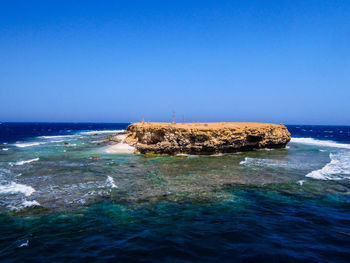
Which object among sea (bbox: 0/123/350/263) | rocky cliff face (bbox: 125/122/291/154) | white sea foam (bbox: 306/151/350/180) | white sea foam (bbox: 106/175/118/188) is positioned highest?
rocky cliff face (bbox: 125/122/291/154)

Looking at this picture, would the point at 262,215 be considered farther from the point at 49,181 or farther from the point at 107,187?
the point at 49,181

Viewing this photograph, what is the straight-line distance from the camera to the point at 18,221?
938 cm

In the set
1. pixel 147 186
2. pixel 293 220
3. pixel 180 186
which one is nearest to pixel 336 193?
pixel 293 220

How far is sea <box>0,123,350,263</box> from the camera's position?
23.8 ft

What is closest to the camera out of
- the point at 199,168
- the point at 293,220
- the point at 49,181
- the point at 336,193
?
the point at 293,220

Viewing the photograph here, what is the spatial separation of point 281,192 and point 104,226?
1058 centimetres

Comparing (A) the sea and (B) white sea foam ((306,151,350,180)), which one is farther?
(B) white sea foam ((306,151,350,180))

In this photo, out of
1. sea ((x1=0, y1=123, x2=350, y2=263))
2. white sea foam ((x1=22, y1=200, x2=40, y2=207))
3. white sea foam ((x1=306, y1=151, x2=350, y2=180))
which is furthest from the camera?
white sea foam ((x1=306, y1=151, x2=350, y2=180))

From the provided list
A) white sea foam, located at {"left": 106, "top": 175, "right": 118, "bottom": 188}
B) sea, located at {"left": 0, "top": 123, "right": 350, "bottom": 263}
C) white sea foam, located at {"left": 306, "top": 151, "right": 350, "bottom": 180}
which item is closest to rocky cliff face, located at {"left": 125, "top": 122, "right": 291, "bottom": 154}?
sea, located at {"left": 0, "top": 123, "right": 350, "bottom": 263}

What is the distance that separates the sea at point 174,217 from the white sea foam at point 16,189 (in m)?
0.06

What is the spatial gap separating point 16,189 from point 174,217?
1095 cm

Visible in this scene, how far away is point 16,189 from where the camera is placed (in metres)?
13.8

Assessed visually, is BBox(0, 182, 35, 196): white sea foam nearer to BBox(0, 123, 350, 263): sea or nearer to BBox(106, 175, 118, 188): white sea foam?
BBox(0, 123, 350, 263): sea

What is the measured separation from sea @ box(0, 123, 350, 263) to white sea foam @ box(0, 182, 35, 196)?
0.21 feet
